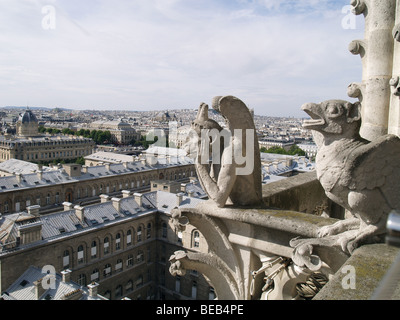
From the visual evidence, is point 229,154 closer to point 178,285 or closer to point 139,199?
point 178,285

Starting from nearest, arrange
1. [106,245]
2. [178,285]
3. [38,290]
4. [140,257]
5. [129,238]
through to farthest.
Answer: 1. [38,290]
2. [106,245]
3. [129,238]
4. [178,285]
5. [140,257]

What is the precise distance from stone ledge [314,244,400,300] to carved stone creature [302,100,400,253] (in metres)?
0.25

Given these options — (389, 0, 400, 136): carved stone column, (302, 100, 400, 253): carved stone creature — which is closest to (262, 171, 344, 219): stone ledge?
(389, 0, 400, 136): carved stone column

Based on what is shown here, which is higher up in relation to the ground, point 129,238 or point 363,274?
point 363,274

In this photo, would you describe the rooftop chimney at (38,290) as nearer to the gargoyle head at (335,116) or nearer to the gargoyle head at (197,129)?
the gargoyle head at (197,129)

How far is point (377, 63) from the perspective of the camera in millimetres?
5621

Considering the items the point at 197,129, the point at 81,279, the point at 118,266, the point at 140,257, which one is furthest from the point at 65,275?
the point at 197,129

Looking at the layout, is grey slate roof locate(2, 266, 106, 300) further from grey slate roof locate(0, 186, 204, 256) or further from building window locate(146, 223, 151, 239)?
building window locate(146, 223, 151, 239)

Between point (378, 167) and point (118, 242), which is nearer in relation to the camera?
point (378, 167)

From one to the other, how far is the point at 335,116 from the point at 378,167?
59 cm

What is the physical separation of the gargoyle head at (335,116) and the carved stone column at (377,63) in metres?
2.50

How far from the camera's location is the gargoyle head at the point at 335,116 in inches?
134

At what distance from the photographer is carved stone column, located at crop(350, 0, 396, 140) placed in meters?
5.55
